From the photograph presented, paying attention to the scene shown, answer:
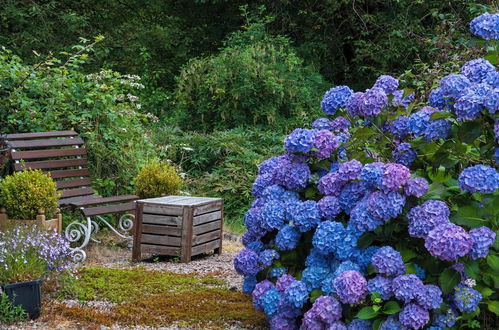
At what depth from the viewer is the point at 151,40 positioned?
13859 mm

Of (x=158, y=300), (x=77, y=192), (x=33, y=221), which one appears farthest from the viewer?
(x=77, y=192)

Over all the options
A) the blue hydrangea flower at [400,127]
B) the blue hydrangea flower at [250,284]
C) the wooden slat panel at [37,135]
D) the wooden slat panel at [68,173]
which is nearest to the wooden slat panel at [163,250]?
the wooden slat panel at [68,173]

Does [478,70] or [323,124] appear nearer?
[478,70]

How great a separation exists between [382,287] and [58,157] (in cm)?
430

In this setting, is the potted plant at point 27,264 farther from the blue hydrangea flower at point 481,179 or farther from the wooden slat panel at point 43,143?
the blue hydrangea flower at point 481,179

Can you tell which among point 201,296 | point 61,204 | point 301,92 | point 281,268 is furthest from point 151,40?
point 281,268

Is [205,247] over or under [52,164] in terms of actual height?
under

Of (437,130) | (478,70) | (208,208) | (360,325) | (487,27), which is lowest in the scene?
(208,208)

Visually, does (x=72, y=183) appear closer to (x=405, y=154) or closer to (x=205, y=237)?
(x=205, y=237)

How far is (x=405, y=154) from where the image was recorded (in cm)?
361

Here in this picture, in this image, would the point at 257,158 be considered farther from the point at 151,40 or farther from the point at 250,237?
the point at 151,40

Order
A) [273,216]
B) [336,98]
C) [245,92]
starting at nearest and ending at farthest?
[273,216] < [336,98] < [245,92]

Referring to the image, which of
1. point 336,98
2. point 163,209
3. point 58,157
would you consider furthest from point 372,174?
point 58,157

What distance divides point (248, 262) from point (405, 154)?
3.31 feet
